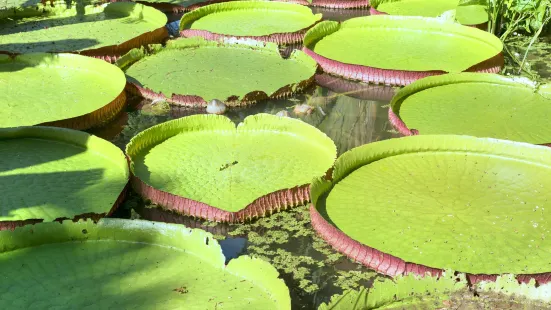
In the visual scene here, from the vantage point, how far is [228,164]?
14.4 ft

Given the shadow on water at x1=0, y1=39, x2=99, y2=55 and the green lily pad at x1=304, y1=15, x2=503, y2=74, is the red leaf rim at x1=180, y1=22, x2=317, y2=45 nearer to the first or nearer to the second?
the green lily pad at x1=304, y1=15, x2=503, y2=74

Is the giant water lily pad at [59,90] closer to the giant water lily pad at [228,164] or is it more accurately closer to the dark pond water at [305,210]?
the dark pond water at [305,210]

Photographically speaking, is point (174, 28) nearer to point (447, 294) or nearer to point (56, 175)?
point (56, 175)

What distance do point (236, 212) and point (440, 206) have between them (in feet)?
3.62

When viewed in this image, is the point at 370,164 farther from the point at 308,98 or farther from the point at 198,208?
the point at 308,98

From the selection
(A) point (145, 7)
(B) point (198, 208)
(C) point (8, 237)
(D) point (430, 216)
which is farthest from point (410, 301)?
(A) point (145, 7)

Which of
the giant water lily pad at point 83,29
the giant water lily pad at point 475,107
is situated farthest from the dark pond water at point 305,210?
the giant water lily pad at point 83,29

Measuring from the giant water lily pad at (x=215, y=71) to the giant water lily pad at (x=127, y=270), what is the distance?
2135 mm

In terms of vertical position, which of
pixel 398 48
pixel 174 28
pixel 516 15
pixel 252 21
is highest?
pixel 516 15

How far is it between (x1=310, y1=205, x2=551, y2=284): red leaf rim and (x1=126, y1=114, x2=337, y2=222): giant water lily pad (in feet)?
1.23

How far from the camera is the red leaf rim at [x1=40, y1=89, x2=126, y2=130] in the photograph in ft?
16.3

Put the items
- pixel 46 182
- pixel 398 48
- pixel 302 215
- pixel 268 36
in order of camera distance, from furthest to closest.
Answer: pixel 268 36 → pixel 398 48 → pixel 46 182 → pixel 302 215

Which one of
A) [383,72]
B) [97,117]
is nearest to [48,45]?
[97,117]

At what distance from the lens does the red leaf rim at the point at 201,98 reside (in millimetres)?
5461
